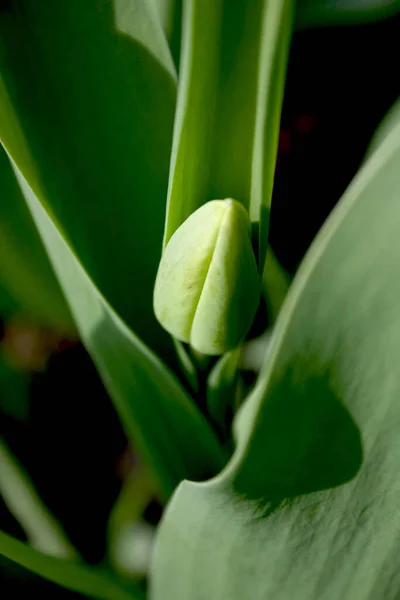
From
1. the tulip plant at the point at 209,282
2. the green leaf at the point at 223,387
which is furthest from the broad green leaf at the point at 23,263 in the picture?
the green leaf at the point at 223,387

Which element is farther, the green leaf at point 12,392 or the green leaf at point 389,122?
the green leaf at point 12,392

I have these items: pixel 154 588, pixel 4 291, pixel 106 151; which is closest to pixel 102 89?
pixel 106 151

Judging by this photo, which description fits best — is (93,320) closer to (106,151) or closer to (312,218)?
(106,151)

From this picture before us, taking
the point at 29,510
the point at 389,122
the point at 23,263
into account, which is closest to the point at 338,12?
the point at 389,122

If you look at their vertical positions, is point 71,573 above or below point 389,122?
below

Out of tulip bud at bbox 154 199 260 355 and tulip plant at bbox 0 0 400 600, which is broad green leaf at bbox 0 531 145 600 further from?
tulip bud at bbox 154 199 260 355

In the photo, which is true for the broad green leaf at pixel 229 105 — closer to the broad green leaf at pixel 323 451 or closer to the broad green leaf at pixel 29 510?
the broad green leaf at pixel 323 451

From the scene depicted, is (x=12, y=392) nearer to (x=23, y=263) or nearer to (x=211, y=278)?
(x=23, y=263)
